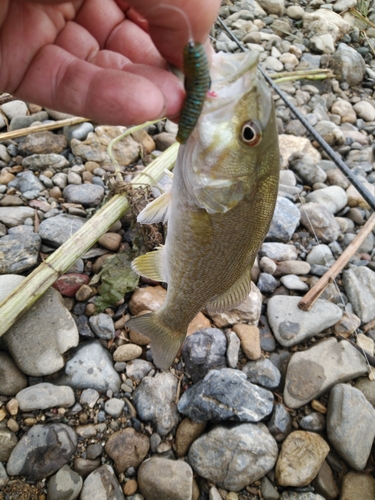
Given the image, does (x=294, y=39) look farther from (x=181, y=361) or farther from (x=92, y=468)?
(x=92, y=468)

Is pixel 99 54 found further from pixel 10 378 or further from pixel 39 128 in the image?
pixel 39 128

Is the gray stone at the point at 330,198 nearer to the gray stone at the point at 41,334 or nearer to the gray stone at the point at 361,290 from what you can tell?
the gray stone at the point at 361,290

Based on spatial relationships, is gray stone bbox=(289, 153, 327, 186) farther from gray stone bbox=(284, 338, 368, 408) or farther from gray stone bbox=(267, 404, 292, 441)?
gray stone bbox=(267, 404, 292, 441)

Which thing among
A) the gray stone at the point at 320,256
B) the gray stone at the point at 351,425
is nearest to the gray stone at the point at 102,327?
the gray stone at the point at 351,425

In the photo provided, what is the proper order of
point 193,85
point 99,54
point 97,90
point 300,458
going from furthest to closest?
point 300,458
point 99,54
point 97,90
point 193,85

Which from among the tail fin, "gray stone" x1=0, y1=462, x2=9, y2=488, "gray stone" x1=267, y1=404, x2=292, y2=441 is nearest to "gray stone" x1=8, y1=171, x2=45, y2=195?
Result: the tail fin

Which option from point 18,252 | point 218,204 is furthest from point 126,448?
point 218,204
